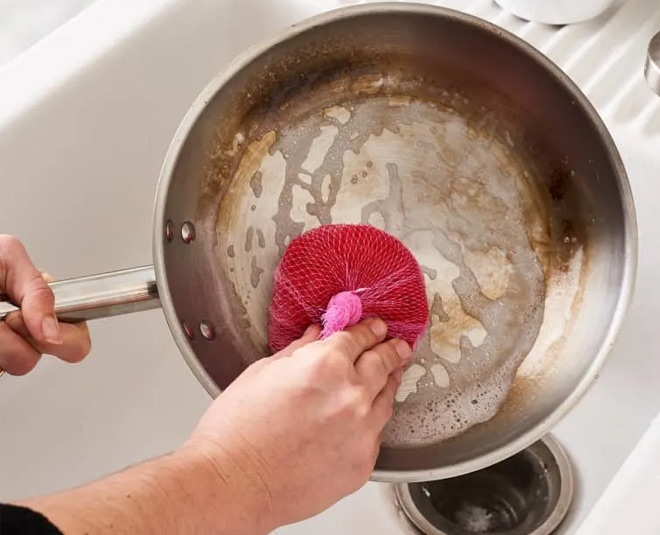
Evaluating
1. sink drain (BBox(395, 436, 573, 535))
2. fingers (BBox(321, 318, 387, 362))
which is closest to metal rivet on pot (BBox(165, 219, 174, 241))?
fingers (BBox(321, 318, 387, 362))

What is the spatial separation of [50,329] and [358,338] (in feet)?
0.46

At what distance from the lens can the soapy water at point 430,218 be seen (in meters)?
0.48

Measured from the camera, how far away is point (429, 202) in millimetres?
510

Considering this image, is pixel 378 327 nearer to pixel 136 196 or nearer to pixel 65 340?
pixel 65 340

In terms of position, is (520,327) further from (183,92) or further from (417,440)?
(183,92)

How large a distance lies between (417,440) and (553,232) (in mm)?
135

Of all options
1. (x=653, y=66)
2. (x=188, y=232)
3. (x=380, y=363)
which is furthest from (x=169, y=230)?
(x=653, y=66)

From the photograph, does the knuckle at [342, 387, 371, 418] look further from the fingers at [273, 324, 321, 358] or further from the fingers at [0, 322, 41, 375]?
the fingers at [0, 322, 41, 375]

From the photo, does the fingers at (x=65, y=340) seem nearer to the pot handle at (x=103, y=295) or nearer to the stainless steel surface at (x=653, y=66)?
the pot handle at (x=103, y=295)

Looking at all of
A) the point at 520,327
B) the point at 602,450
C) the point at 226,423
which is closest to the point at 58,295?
the point at 226,423

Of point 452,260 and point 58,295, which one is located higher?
point 452,260

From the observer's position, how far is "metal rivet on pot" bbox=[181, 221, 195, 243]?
0.46 m

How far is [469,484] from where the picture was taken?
24.1 inches

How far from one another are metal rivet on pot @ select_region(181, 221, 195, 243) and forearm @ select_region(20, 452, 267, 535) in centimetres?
16
